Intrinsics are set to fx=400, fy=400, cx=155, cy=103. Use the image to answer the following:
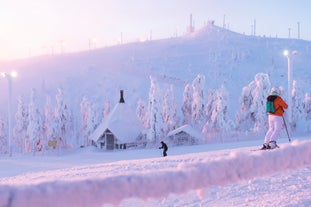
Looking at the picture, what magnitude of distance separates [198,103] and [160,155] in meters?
41.6

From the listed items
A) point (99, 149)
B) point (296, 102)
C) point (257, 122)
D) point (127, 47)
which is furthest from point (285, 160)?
point (127, 47)

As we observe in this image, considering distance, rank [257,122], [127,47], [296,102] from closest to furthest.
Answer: [257,122] < [296,102] < [127,47]

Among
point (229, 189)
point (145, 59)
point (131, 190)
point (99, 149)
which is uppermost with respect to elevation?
point (145, 59)

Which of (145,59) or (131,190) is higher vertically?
(145,59)

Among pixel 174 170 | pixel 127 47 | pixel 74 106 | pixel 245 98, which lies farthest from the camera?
pixel 127 47

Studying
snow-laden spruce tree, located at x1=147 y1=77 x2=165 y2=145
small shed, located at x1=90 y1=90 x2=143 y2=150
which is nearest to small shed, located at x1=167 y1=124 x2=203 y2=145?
snow-laden spruce tree, located at x1=147 y1=77 x2=165 y2=145

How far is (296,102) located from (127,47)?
336 feet

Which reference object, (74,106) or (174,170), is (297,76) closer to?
(74,106)

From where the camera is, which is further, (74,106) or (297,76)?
(297,76)

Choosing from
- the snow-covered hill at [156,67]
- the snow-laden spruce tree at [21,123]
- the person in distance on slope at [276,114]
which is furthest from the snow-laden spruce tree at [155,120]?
the snow-covered hill at [156,67]

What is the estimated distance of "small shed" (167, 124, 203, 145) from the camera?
138 ft

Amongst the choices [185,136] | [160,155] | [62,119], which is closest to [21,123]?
[62,119]

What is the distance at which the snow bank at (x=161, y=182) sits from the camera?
125 cm

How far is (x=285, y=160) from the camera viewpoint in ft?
6.41
